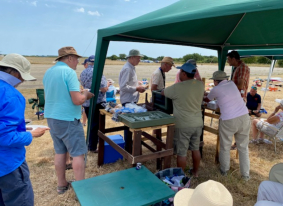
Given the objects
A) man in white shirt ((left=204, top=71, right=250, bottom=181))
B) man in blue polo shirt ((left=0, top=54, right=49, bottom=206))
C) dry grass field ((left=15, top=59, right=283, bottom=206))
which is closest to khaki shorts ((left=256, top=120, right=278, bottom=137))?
dry grass field ((left=15, top=59, right=283, bottom=206))

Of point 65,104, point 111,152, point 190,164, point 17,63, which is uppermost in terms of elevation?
point 17,63

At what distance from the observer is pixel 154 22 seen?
6.93 feet

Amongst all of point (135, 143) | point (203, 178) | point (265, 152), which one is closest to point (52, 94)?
point (135, 143)

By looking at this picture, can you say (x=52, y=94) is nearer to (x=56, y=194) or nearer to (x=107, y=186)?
(x=107, y=186)

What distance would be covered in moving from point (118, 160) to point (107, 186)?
174 centimetres

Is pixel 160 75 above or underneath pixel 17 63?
underneath

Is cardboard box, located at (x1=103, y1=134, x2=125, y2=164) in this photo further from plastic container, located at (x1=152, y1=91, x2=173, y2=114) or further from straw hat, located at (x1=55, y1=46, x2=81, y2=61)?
straw hat, located at (x1=55, y1=46, x2=81, y2=61)

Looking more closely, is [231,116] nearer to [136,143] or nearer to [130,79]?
[136,143]

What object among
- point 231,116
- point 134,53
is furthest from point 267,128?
point 134,53

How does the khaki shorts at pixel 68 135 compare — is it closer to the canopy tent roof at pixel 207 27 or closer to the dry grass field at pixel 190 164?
the dry grass field at pixel 190 164

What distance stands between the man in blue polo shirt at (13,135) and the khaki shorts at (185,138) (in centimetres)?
181

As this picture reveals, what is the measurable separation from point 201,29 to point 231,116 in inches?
63.1

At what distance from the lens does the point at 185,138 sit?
9.30 ft

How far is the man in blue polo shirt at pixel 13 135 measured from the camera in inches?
58.1
